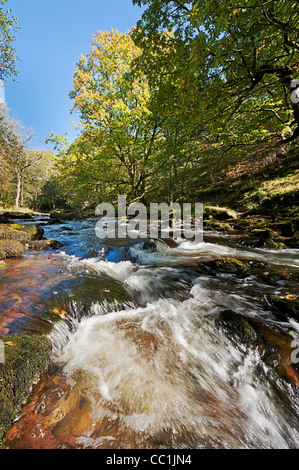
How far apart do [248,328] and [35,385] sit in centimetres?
256

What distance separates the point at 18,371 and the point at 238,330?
2.54m

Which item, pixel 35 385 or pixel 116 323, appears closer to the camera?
pixel 35 385

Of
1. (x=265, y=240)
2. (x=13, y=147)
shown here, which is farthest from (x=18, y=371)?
(x=13, y=147)

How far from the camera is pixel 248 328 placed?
239 centimetres

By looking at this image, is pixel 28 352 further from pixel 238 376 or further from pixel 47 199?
pixel 47 199

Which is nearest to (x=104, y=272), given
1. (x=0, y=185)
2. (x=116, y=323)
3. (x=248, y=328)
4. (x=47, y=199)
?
(x=116, y=323)

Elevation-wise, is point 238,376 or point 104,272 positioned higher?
point 104,272

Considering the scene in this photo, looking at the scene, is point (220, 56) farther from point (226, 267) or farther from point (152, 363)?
point (152, 363)

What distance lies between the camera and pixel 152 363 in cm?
203

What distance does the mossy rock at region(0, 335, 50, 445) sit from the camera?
1331 millimetres

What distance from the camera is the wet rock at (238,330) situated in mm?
2277

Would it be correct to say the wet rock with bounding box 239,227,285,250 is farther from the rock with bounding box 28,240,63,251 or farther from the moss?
the moss

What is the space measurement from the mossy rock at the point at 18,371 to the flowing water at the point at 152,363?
9cm
